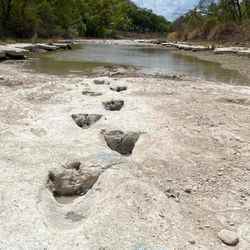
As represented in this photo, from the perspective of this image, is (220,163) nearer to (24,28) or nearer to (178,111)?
(178,111)

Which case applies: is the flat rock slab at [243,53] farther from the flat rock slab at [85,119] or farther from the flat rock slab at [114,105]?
the flat rock slab at [85,119]

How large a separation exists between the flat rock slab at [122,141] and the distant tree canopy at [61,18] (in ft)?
139

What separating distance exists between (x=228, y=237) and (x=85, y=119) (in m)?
5.26

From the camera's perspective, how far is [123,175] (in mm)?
6109

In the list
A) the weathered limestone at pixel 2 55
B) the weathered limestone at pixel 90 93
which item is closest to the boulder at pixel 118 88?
the weathered limestone at pixel 90 93

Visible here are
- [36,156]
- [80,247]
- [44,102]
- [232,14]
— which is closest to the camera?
[80,247]

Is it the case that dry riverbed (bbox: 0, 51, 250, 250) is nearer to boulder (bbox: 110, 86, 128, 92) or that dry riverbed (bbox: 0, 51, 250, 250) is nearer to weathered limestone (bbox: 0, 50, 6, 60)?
boulder (bbox: 110, 86, 128, 92)

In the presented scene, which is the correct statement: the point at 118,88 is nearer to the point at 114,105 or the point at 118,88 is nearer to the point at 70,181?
the point at 114,105

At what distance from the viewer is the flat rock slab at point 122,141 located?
7984mm

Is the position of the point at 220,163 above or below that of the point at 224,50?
above

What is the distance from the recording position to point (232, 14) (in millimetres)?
68938

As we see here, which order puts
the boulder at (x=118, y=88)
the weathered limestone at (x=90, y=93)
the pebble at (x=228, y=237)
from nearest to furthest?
the pebble at (x=228, y=237) < the weathered limestone at (x=90, y=93) < the boulder at (x=118, y=88)

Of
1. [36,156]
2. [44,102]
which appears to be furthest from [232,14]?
[36,156]

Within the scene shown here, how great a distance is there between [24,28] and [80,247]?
5070 cm
